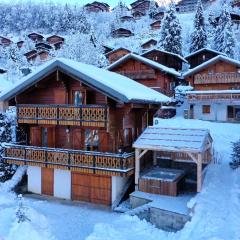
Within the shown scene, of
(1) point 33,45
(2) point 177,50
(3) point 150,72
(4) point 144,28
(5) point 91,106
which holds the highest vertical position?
(4) point 144,28

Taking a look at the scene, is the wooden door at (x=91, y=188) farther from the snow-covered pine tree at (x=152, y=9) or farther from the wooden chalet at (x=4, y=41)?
the snow-covered pine tree at (x=152, y=9)

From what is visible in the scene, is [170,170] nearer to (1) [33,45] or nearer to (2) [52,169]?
(2) [52,169]

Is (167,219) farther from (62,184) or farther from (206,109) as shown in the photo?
(206,109)

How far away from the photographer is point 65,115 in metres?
19.7

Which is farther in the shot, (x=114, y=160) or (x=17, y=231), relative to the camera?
(x=114, y=160)

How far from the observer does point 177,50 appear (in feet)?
189

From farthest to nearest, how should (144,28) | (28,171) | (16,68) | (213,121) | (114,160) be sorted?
(144,28) → (16,68) → (213,121) → (28,171) → (114,160)

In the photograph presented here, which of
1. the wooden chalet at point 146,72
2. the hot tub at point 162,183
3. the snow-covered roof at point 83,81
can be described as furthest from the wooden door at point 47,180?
the wooden chalet at point 146,72

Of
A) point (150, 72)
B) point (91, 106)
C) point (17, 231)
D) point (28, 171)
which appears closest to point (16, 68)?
point (150, 72)

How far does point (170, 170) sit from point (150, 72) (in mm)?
21465

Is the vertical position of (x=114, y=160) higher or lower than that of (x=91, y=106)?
lower

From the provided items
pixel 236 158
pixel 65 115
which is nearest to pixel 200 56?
pixel 236 158

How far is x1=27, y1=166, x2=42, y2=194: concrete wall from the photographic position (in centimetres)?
2198

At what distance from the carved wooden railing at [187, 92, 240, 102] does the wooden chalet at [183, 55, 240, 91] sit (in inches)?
117
